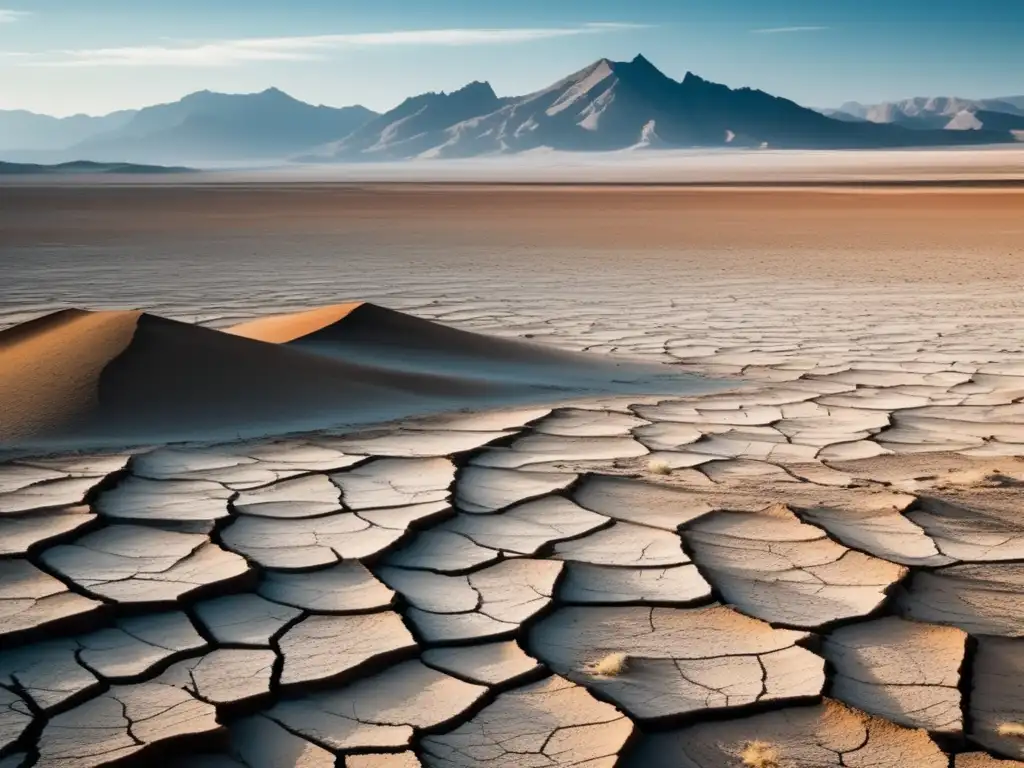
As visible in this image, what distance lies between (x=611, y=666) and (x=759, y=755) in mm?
376

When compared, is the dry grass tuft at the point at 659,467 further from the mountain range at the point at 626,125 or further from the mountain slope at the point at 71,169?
the mountain range at the point at 626,125

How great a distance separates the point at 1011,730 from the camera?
198 cm

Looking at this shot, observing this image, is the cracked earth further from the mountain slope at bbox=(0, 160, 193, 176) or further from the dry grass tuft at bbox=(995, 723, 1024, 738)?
the mountain slope at bbox=(0, 160, 193, 176)

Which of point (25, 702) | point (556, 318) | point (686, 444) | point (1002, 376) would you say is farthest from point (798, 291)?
point (25, 702)

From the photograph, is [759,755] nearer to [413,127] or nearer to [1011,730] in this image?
[1011,730]

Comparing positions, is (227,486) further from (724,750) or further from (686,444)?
(724,750)

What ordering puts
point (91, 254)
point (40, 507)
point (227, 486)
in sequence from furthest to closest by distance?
1. point (91, 254)
2. point (227, 486)
3. point (40, 507)

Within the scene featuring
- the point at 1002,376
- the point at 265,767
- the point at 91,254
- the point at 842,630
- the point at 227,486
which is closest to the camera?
the point at 265,767

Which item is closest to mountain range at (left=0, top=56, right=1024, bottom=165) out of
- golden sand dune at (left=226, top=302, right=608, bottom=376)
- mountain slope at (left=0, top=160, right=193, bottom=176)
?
mountain slope at (left=0, top=160, right=193, bottom=176)

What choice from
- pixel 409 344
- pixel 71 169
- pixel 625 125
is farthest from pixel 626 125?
pixel 409 344

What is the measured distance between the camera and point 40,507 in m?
3.09

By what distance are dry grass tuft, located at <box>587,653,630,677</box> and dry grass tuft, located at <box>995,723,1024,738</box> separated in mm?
634

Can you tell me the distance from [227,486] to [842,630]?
5.70 ft

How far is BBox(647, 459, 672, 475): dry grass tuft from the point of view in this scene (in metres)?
3.58
